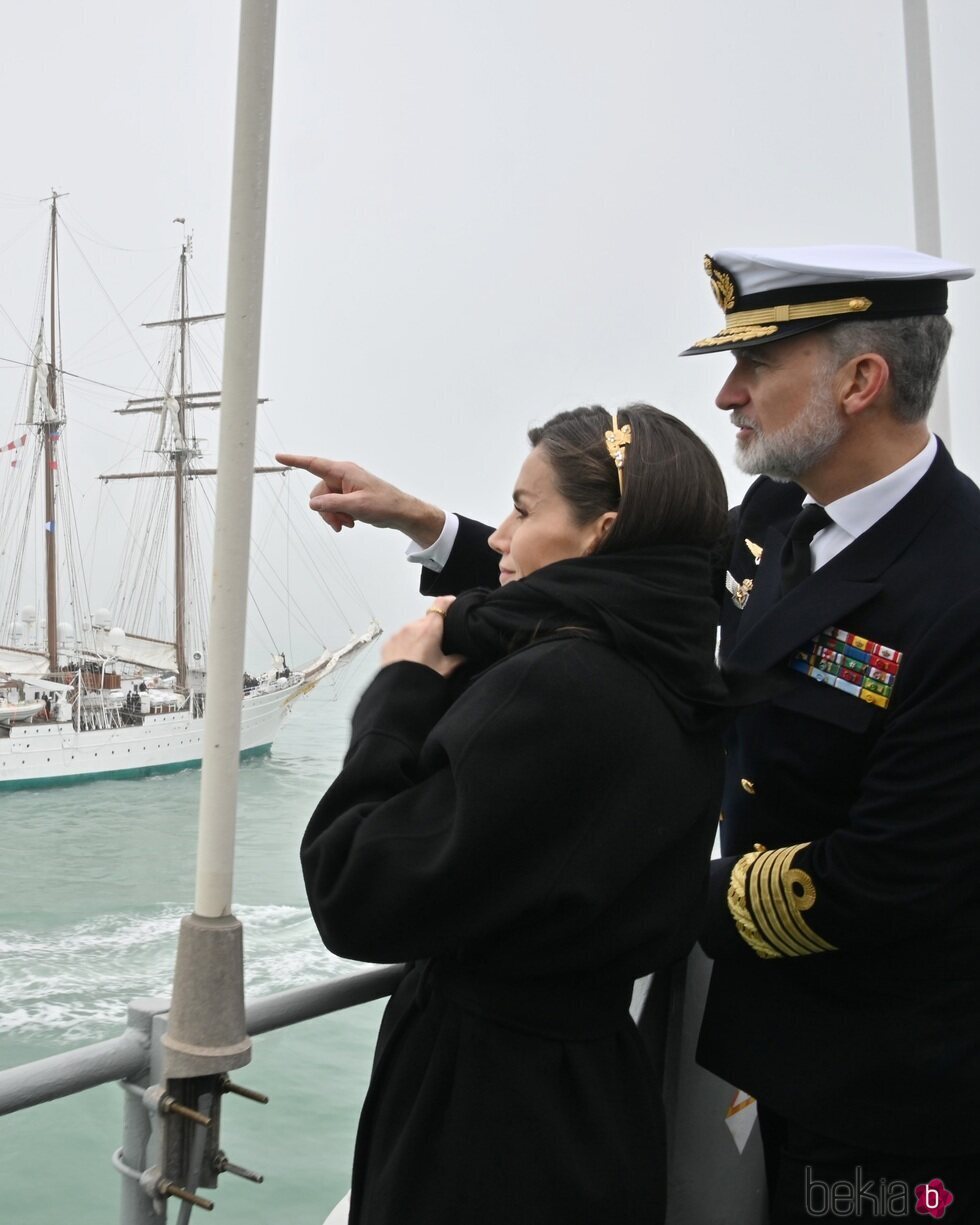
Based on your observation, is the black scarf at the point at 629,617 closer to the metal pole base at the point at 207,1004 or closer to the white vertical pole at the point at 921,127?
→ the metal pole base at the point at 207,1004

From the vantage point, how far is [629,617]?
125 cm

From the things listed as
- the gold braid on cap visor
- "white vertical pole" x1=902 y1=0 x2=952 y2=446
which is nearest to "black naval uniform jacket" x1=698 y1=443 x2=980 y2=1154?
the gold braid on cap visor

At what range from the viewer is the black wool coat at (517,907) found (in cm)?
115

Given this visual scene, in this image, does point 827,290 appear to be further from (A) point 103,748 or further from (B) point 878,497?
(A) point 103,748

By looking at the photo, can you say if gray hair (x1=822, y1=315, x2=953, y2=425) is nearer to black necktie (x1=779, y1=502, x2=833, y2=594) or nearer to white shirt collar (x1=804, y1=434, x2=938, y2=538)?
white shirt collar (x1=804, y1=434, x2=938, y2=538)

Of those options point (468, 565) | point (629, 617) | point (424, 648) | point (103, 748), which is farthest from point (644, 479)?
point (103, 748)

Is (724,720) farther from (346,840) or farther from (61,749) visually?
(61,749)

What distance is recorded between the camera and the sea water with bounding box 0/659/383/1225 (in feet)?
63.5

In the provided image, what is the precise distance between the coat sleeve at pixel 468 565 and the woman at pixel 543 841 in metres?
0.66

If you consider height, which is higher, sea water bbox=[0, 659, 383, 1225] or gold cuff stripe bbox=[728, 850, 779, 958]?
gold cuff stripe bbox=[728, 850, 779, 958]

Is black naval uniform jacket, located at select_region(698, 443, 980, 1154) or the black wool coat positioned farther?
black naval uniform jacket, located at select_region(698, 443, 980, 1154)

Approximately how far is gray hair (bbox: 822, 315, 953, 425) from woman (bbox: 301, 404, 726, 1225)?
0.34m

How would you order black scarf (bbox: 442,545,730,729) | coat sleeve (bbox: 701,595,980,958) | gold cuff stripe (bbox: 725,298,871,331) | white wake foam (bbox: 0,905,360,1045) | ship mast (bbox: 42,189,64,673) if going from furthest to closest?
1. ship mast (bbox: 42,189,64,673)
2. white wake foam (bbox: 0,905,360,1045)
3. gold cuff stripe (bbox: 725,298,871,331)
4. coat sleeve (bbox: 701,595,980,958)
5. black scarf (bbox: 442,545,730,729)

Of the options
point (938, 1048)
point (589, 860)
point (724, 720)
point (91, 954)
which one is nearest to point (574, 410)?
point (724, 720)
